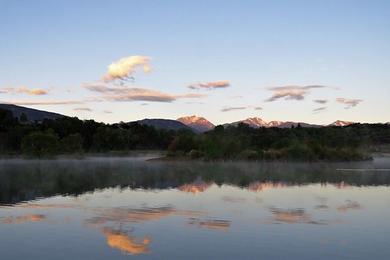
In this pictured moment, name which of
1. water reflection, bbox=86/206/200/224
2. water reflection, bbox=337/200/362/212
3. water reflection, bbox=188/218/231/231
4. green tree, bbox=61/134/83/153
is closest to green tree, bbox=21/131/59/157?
green tree, bbox=61/134/83/153

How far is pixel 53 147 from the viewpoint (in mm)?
106062

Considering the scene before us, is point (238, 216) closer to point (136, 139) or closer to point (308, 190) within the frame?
point (308, 190)

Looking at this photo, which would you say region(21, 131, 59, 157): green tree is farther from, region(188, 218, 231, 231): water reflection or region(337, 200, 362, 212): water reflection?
region(188, 218, 231, 231): water reflection

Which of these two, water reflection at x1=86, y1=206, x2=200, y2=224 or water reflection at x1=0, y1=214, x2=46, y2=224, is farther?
water reflection at x1=86, y1=206, x2=200, y2=224

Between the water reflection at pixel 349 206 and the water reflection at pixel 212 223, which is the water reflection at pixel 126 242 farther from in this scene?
the water reflection at pixel 349 206

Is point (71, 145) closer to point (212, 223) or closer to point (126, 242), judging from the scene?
point (212, 223)

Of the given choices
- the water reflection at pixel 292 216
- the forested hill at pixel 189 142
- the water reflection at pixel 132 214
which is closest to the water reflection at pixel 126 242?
the water reflection at pixel 132 214

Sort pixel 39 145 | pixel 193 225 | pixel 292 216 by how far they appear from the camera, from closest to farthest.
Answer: pixel 193 225
pixel 292 216
pixel 39 145

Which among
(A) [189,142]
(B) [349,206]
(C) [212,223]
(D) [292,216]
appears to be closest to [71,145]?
(A) [189,142]

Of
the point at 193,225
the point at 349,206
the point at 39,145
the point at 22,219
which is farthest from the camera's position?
the point at 39,145

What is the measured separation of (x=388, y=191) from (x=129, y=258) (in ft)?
73.4

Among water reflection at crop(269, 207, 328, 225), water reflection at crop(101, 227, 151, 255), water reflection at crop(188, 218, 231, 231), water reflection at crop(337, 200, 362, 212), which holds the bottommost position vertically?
water reflection at crop(101, 227, 151, 255)

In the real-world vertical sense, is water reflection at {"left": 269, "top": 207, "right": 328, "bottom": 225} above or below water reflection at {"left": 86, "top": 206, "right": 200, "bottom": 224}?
above

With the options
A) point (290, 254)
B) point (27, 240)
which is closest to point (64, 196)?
point (27, 240)
